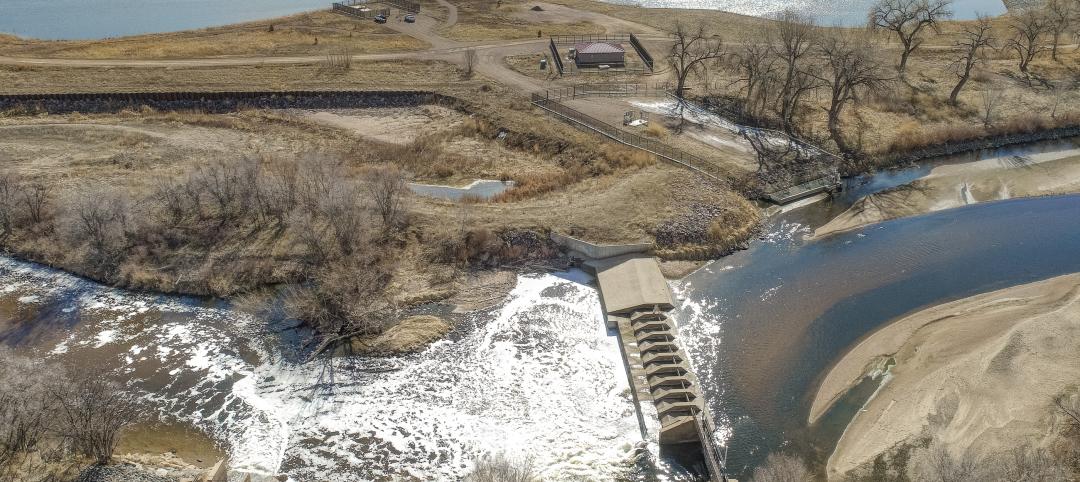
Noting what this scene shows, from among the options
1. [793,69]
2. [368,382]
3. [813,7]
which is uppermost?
[813,7]

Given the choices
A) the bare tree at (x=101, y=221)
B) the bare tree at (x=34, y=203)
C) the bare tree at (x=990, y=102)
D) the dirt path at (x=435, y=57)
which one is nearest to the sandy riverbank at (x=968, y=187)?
the bare tree at (x=990, y=102)

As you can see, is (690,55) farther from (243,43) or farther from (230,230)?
(243,43)

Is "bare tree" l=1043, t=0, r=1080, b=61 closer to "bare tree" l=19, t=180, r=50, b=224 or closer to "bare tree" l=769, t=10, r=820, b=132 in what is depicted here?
"bare tree" l=769, t=10, r=820, b=132

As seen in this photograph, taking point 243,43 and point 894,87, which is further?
point 243,43

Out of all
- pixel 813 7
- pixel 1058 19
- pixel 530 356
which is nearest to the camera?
pixel 530 356

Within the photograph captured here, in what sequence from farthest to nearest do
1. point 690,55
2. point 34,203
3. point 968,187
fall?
1. point 690,55
2. point 968,187
3. point 34,203

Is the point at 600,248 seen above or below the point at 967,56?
below

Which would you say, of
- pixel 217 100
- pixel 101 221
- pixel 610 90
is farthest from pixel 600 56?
pixel 101 221

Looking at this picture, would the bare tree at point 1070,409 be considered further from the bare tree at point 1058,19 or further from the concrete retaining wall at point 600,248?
the bare tree at point 1058,19

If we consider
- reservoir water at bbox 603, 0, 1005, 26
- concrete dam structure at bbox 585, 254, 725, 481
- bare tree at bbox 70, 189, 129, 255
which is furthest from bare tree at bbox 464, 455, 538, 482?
reservoir water at bbox 603, 0, 1005, 26
